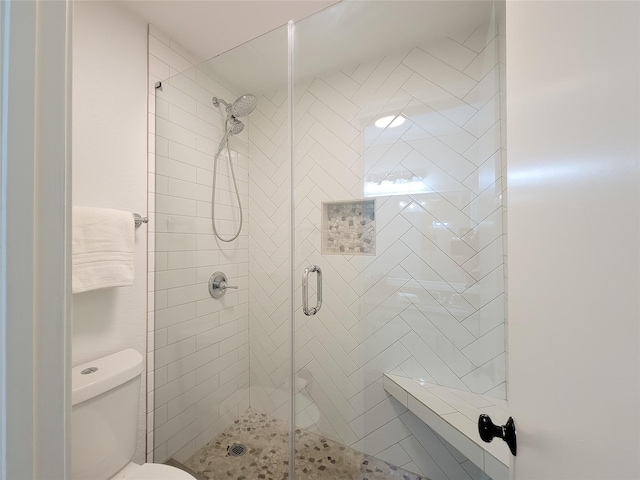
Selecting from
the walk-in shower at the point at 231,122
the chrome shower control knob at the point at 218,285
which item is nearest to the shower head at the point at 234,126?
the walk-in shower at the point at 231,122

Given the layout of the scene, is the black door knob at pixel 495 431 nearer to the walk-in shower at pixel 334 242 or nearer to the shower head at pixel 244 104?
the walk-in shower at pixel 334 242

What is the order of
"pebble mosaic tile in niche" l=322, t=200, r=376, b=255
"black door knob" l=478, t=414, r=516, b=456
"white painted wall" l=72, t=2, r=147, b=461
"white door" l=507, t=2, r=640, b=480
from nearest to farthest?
"white door" l=507, t=2, r=640, b=480 → "black door knob" l=478, t=414, r=516, b=456 → "white painted wall" l=72, t=2, r=147, b=461 → "pebble mosaic tile in niche" l=322, t=200, r=376, b=255

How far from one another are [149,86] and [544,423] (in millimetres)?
1970

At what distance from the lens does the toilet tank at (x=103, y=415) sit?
3.00 feet

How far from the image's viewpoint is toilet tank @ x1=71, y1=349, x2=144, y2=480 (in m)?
0.91

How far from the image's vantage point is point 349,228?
1529 millimetres

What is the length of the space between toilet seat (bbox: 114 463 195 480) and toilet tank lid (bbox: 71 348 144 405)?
0.36 m

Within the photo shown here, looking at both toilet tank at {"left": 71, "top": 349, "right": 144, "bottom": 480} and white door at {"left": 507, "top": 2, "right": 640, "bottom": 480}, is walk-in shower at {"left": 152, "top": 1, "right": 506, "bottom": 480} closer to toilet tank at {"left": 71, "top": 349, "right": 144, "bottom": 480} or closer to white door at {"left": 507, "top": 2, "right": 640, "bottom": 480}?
toilet tank at {"left": 71, "top": 349, "right": 144, "bottom": 480}

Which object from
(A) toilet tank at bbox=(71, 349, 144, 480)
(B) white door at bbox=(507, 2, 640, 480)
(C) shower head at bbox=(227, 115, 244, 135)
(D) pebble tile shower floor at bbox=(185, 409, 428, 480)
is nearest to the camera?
(B) white door at bbox=(507, 2, 640, 480)

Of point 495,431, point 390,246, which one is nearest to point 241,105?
point 390,246

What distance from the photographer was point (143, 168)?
1361mm

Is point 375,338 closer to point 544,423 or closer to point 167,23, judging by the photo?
point 544,423

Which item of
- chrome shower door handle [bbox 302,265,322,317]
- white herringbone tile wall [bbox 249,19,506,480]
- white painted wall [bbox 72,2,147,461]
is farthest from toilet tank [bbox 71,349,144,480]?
chrome shower door handle [bbox 302,265,322,317]

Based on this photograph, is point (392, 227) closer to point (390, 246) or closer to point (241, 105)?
point (390, 246)
